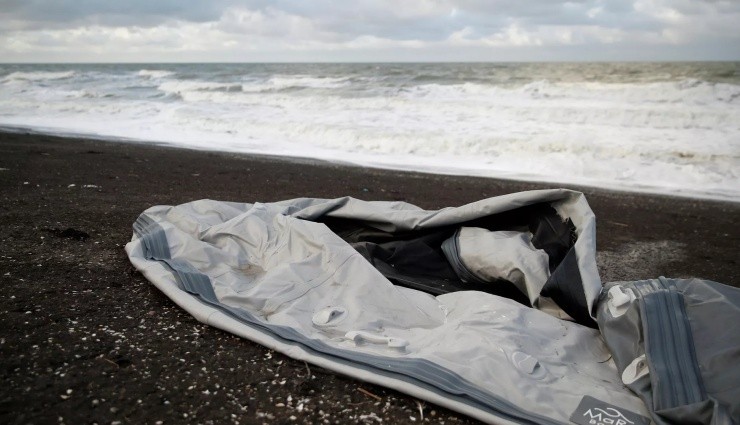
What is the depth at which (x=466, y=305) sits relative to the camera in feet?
8.59

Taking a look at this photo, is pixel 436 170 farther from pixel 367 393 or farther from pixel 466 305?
pixel 367 393

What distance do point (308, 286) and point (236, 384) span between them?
2.48 feet

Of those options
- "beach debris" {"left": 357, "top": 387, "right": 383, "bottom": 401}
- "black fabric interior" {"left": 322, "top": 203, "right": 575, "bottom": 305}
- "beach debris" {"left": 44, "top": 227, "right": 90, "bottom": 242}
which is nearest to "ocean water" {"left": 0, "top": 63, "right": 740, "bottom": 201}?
"black fabric interior" {"left": 322, "top": 203, "right": 575, "bottom": 305}

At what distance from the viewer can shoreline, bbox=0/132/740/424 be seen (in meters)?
1.96

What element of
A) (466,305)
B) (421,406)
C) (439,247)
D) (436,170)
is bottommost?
(436,170)

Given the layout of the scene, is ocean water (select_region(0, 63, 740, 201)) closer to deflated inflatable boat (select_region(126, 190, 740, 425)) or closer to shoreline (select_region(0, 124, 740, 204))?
shoreline (select_region(0, 124, 740, 204))

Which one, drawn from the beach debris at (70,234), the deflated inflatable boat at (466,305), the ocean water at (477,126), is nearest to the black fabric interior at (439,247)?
the deflated inflatable boat at (466,305)

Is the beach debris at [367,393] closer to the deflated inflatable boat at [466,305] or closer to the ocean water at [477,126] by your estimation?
the deflated inflatable boat at [466,305]

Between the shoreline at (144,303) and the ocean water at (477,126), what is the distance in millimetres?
2914

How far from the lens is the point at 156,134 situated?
1252 centimetres

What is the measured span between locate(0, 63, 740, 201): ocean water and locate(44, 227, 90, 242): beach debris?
19.8 feet

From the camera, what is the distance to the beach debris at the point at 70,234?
378 centimetres

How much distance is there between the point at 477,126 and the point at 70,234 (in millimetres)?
10799

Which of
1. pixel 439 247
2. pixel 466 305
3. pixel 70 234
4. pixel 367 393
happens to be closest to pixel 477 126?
pixel 439 247
